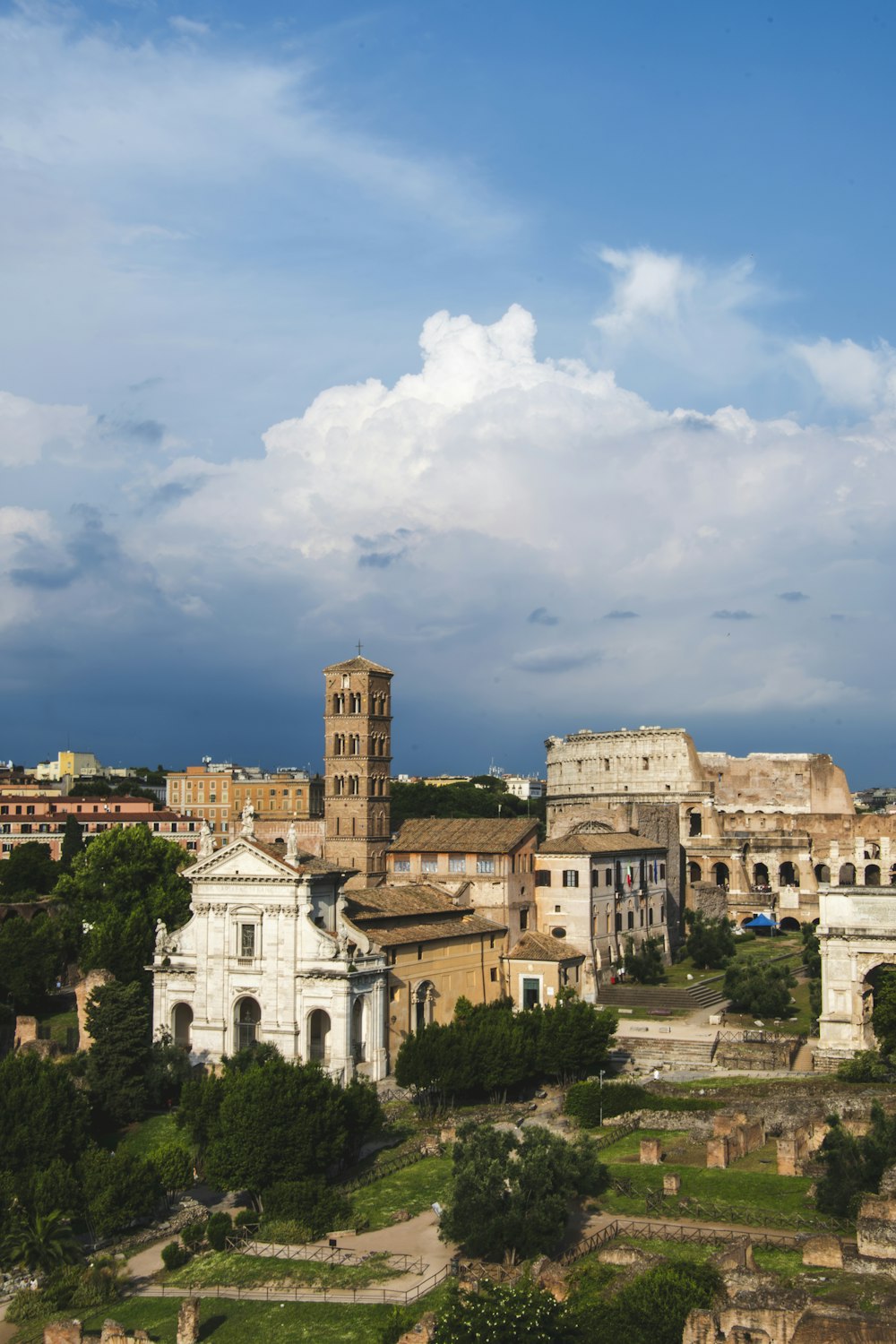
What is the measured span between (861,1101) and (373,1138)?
663 inches

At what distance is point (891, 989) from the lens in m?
52.3

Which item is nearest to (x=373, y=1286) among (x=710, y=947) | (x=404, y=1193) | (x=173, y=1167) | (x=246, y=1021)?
(x=404, y=1193)

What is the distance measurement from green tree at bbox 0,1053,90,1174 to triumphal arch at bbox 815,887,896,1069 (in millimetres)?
28215

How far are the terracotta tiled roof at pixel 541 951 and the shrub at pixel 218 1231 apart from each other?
28820mm

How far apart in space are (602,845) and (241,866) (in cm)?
2351

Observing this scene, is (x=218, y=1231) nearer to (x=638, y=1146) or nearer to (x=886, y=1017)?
(x=638, y=1146)

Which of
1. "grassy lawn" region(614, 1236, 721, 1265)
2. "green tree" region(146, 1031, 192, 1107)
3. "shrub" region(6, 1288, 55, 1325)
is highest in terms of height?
"green tree" region(146, 1031, 192, 1107)

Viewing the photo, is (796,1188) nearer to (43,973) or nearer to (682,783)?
(43,973)

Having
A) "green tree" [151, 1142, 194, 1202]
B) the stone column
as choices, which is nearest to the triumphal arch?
"green tree" [151, 1142, 194, 1202]

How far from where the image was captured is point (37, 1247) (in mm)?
41000

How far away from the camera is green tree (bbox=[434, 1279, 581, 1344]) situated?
29500 mm

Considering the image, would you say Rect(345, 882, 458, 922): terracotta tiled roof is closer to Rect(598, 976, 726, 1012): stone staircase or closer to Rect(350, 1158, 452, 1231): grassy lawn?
Rect(598, 976, 726, 1012): stone staircase

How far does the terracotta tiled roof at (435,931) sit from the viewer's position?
60.3m

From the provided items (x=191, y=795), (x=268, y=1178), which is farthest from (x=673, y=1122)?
(x=191, y=795)
